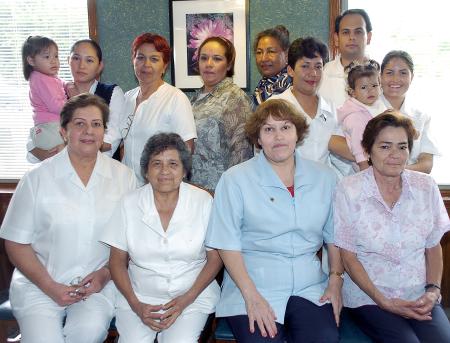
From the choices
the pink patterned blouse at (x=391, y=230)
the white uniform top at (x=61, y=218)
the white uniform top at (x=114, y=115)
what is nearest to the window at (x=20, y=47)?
the white uniform top at (x=114, y=115)

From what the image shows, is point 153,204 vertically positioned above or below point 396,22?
below

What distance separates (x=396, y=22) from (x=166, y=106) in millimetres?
1867

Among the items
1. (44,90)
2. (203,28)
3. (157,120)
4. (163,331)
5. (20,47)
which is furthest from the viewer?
(20,47)

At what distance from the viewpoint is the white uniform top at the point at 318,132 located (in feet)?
9.08

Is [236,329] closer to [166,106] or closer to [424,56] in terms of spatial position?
[166,106]

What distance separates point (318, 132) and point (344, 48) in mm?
680

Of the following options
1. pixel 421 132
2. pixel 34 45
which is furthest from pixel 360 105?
pixel 34 45

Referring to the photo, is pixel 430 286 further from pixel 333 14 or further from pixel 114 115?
pixel 333 14

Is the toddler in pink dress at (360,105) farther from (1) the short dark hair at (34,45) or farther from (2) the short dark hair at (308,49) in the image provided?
(1) the short dark hair at (34,45)

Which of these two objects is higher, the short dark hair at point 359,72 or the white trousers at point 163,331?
the short dark hair at point 359,72

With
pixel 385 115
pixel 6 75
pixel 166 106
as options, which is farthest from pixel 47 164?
pixel 6 75

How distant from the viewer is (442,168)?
12.1 feet

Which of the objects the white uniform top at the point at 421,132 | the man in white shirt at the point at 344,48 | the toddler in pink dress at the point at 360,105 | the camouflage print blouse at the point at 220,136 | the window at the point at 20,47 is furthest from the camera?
the window at the point at 20,47

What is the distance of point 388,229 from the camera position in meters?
2.26
